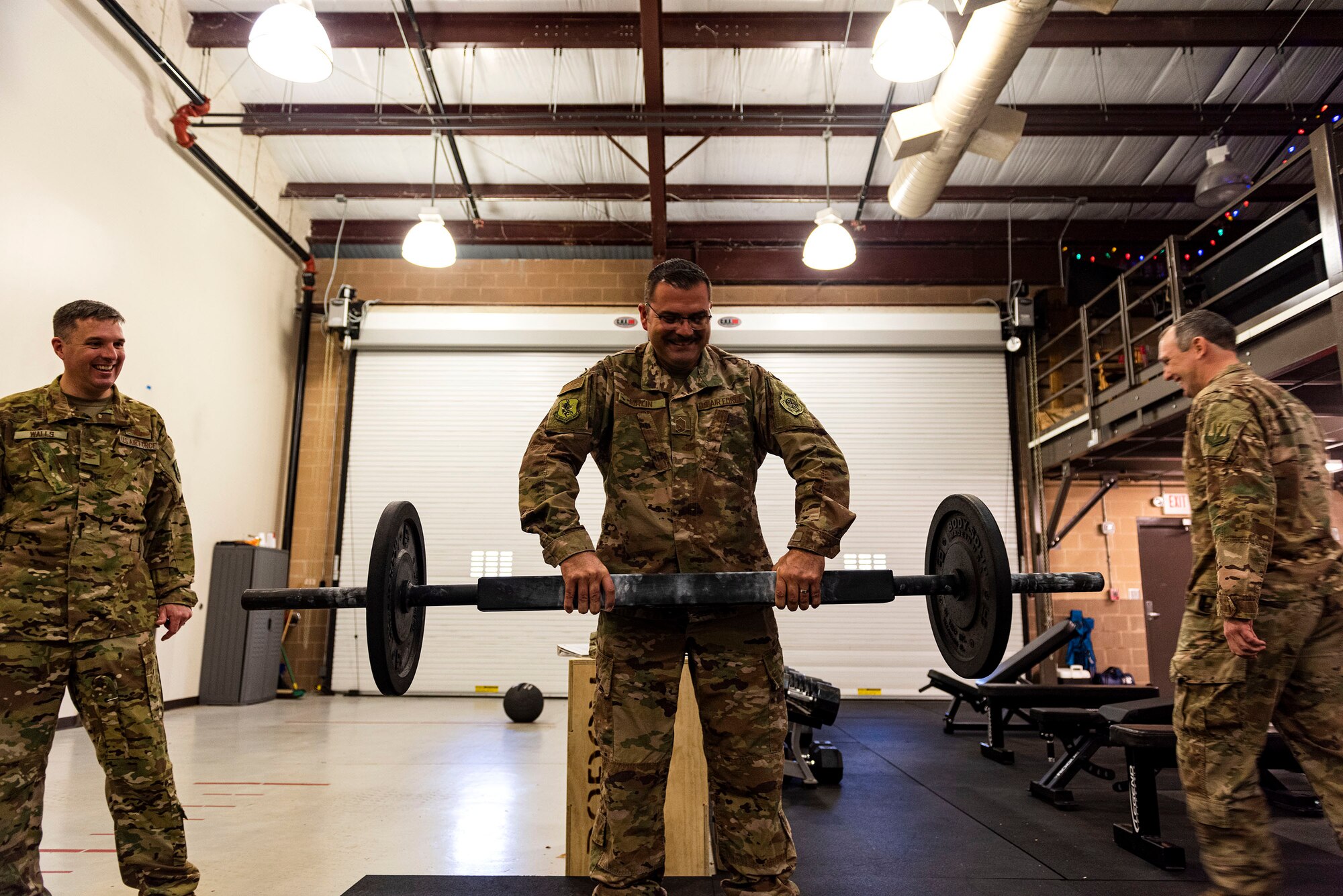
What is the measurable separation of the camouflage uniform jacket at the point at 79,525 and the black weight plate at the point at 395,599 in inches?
29.1

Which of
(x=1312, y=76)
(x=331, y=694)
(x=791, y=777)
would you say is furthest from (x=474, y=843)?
(x=1312, y=76)

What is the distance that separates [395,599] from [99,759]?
817 millimetres

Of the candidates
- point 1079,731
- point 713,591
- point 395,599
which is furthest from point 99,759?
point 1079,731

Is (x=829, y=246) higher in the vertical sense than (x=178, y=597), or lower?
higher

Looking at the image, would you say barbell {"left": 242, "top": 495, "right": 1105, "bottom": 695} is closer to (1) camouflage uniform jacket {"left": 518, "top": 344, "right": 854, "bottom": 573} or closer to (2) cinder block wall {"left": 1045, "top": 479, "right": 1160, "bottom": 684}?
(1) camouflage uniform jacket {"left": 518, "top": 344, "right": 854, "bottom": 573}

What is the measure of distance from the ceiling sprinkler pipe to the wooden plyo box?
3948mm

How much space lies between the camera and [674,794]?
264 cm

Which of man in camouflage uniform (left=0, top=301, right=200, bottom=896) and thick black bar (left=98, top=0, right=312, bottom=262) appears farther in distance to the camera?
thick black bar (left=98, top=0, right=312, bottom=262)

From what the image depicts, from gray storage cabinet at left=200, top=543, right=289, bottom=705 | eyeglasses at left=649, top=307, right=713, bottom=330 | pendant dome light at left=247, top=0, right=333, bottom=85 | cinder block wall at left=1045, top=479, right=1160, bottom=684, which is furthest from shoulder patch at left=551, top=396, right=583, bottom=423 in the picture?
cinder block wall at left=1045, top=479, right=1160, bottom=684

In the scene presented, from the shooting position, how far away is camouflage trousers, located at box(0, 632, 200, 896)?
197 centimetres

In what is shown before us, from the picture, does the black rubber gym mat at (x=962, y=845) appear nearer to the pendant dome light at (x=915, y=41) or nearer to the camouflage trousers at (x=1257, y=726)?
the camouflage trousers at (x=1257, y=726)

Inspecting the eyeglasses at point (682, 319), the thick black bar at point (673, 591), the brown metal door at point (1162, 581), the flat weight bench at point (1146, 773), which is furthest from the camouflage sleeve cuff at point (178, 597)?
the brown metal door at point (1162, 581)

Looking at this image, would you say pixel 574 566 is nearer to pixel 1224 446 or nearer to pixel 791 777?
pixel 1224 446

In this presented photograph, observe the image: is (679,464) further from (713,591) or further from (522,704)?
(522,704)
